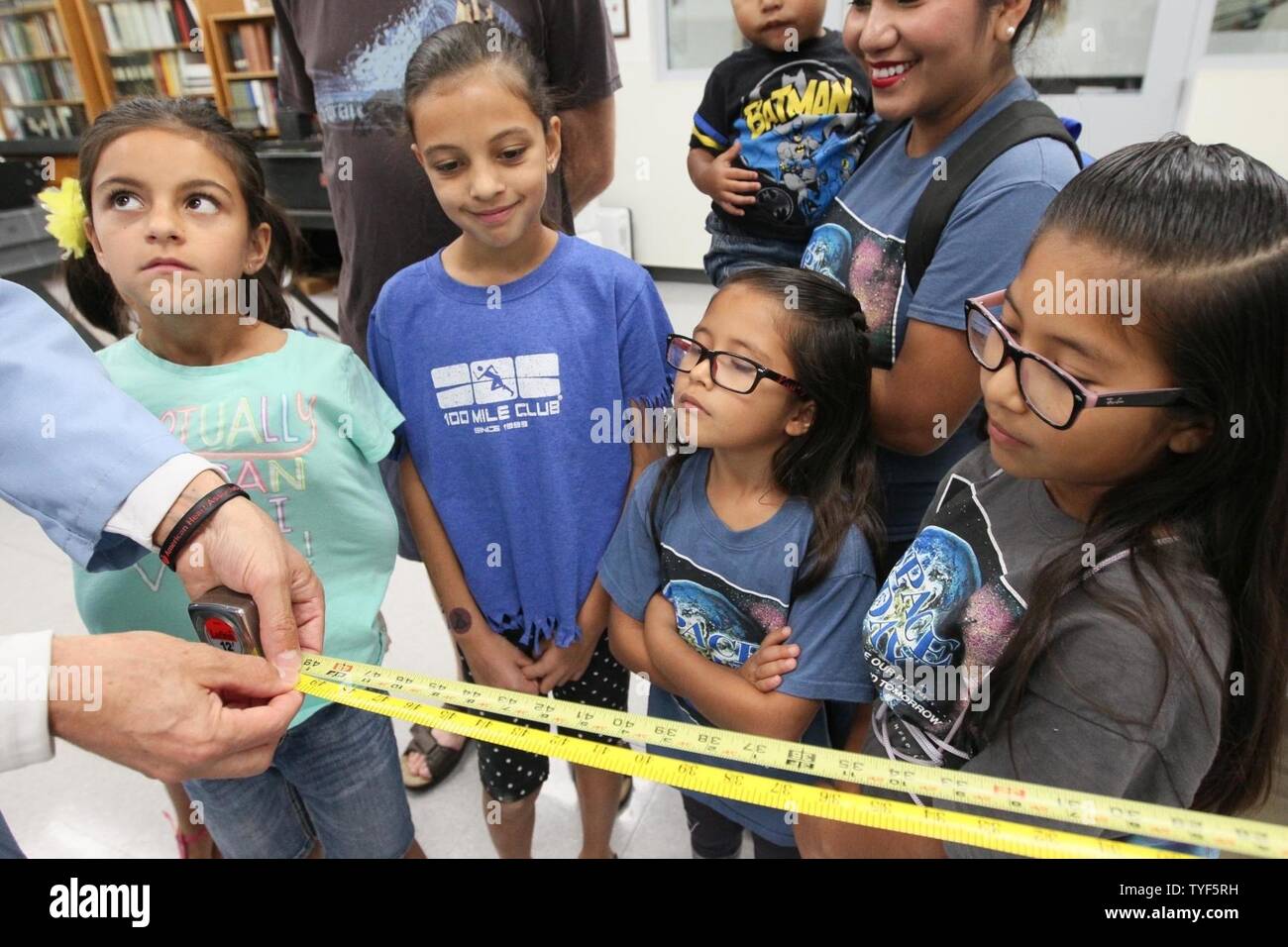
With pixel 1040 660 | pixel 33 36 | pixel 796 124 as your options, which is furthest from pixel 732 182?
pixel 33 36

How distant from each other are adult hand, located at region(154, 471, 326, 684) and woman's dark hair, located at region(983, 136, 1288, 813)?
34.7 inches

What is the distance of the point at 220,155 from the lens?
1.17m

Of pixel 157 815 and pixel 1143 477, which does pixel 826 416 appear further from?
pixel 157 815

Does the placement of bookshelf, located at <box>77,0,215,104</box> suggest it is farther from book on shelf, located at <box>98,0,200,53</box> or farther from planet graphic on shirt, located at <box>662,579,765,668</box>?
planet graphic on shirt, located at <box>662,579,765,668</box>

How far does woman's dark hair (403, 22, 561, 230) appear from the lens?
3.93 feet

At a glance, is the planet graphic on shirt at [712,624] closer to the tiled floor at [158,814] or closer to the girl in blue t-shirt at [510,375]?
the girl in blue t-shirt at [510,375]

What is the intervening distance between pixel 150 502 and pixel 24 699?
11.1 inches

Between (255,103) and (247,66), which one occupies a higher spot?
(247,66)

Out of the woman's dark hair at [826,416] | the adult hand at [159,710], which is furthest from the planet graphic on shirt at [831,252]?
the adult hand at [159,710]

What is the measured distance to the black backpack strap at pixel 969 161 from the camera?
1013mm

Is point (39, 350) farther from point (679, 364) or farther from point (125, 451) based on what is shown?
point (679, 364)

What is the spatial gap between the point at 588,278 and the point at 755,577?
609mm

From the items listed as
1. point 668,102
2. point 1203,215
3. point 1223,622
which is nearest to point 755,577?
point 1223,622

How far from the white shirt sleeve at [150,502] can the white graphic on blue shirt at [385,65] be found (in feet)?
2.98
